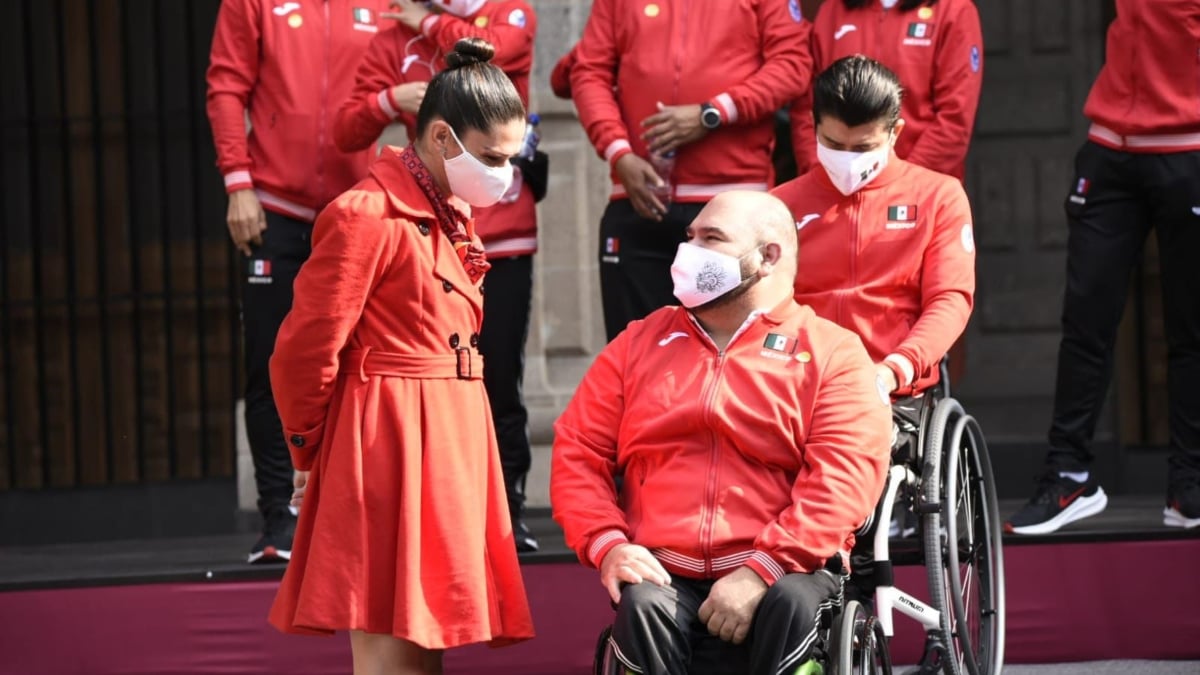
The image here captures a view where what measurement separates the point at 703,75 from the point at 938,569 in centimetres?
189

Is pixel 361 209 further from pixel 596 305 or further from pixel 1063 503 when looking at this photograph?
pixel 596 305

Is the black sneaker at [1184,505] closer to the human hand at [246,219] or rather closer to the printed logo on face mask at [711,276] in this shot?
the printed logo on face mask at [711,276]

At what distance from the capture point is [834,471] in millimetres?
Result: 3832

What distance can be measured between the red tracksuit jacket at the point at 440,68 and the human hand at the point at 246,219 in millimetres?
340

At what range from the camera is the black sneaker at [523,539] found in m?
5.47

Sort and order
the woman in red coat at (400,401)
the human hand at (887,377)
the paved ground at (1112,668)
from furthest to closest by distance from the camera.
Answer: the paved ground at (1112,668), the human hand at (887,377), the woman in red coat at (400,401)

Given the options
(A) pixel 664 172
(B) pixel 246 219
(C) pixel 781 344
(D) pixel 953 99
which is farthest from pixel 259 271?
(C) pixel 781 344

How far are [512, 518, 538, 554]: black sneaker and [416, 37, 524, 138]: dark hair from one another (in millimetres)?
1777

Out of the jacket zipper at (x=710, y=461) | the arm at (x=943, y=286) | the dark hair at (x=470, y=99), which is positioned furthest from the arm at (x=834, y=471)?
the dark hair at (x=470, y=99)

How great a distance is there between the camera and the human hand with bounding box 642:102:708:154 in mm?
5496

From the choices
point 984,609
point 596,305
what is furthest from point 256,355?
point 984,609

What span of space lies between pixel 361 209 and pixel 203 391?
3824mm

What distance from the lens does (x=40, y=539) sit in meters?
7.36

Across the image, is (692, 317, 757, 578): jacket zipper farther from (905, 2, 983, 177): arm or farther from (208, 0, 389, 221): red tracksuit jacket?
(208, 0, 389, 221): red tracksuit jacket
